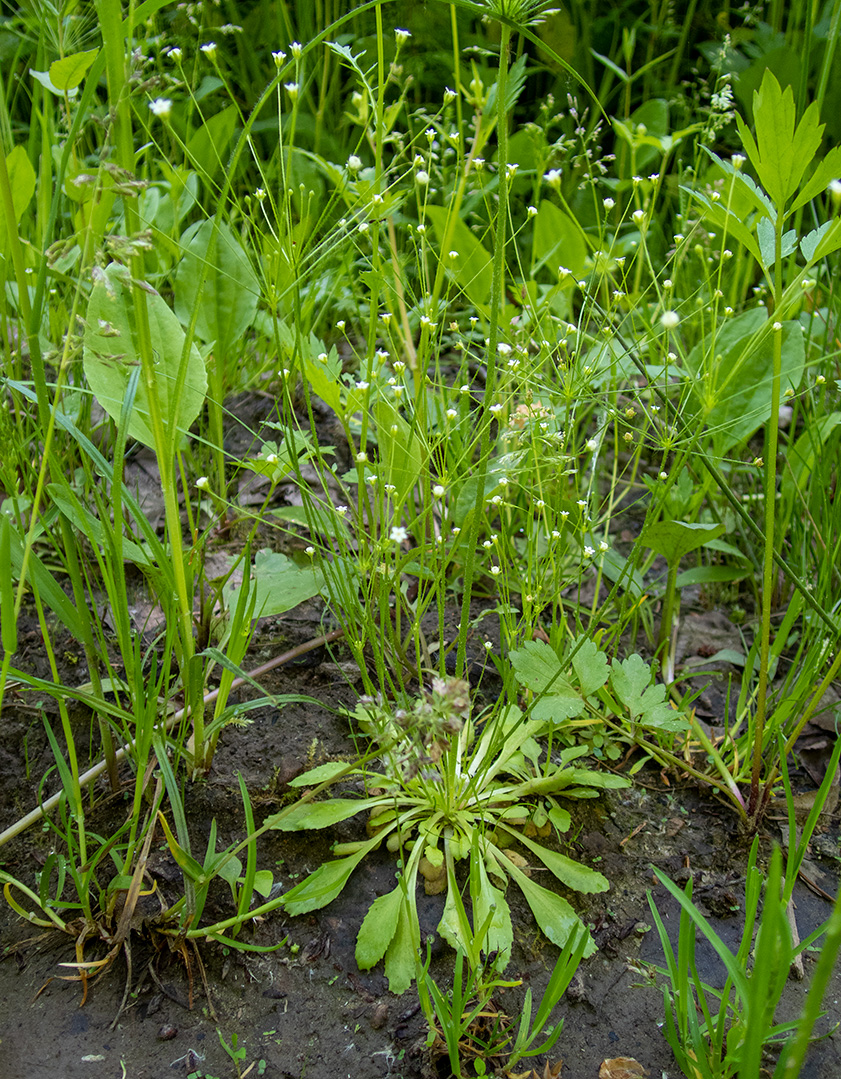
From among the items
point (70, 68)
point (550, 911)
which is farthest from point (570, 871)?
point (70, 68)

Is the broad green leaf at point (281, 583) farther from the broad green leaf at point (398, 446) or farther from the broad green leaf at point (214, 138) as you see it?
the broad green leaf at point (214, 138)

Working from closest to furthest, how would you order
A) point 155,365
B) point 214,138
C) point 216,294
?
point 155,365
point 216,294
point 214,138

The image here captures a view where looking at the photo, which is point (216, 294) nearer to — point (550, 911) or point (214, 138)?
point (214, 138)

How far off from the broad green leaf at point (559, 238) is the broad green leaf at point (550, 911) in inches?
44.3

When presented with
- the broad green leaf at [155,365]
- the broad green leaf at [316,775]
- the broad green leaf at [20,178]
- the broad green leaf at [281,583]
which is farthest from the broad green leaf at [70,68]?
the broad green leaf at [316,775]

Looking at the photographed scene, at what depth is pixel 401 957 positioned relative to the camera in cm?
94

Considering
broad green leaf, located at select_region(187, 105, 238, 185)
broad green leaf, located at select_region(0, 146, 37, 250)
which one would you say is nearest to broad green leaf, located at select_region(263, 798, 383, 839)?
broad green leaf, located at select_region(0, 146, 37, 250)

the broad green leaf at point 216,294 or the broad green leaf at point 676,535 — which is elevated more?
the broad green leaf at point 216,294

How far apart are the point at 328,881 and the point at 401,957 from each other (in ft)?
0.42

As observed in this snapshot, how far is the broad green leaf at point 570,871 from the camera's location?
1.02 m

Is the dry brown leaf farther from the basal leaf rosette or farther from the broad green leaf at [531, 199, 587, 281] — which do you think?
the broad green leaf at [531, 199, 587, 281]

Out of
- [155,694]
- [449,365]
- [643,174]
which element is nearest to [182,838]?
[155,694]

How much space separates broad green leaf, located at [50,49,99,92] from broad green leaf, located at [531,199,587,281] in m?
0.92

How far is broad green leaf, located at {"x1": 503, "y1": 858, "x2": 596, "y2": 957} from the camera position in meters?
0.98
